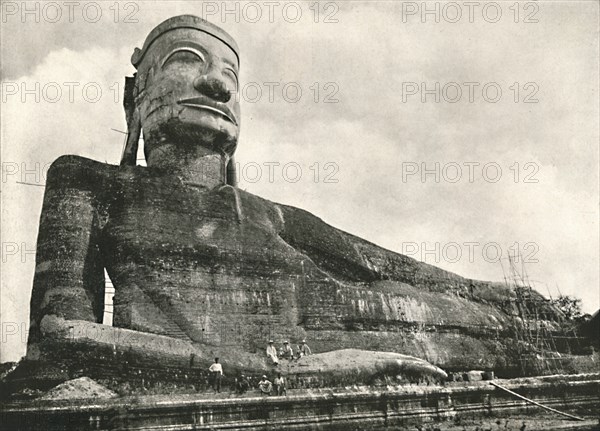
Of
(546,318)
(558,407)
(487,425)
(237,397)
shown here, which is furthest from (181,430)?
(546,318)

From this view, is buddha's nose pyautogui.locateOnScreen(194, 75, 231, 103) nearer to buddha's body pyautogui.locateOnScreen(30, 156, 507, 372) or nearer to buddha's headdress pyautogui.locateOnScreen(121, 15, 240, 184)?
buddha's headdress pyautogui.locateOnScreen(121, 15, 240, 184)

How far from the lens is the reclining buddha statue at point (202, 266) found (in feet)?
37.6

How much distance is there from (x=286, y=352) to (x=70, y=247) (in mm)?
4669

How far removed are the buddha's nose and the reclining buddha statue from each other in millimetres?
34

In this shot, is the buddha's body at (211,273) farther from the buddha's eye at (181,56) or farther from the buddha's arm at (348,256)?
the buddha's eye at (181,56)

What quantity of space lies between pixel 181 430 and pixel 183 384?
2.30m

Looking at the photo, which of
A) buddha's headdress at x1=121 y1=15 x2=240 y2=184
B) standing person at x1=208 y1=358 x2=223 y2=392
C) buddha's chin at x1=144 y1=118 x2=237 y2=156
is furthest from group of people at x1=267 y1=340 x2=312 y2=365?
buddha's headdress at x1=121 y1=15 x2=240 y2=184

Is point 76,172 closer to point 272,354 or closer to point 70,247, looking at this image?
point 70,247

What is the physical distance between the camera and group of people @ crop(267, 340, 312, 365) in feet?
38.0

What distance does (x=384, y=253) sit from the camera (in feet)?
54.2

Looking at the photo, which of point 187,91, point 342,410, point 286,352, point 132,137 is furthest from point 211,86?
point 342,410

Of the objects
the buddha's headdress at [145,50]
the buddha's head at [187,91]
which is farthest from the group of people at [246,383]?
the buddha's headdress at [145,50]

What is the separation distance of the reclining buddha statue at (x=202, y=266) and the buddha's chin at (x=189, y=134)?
0.10ft

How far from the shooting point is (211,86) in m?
14.5
